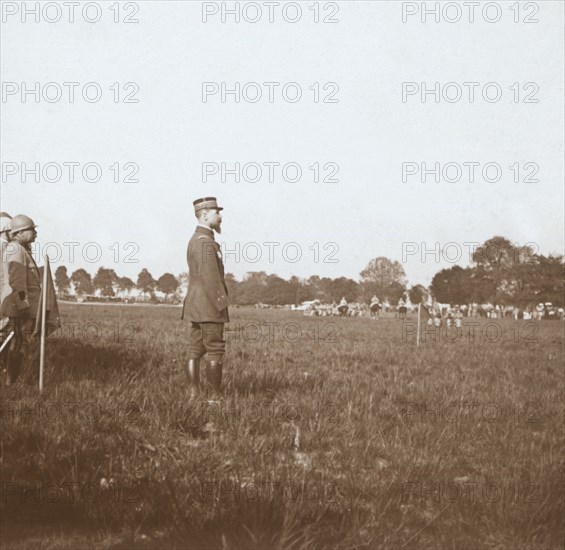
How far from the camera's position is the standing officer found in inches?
235

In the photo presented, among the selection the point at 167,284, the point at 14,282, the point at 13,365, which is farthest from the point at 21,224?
the point at 167,284

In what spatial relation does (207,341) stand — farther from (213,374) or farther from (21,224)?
(21,224)

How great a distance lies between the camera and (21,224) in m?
6.29

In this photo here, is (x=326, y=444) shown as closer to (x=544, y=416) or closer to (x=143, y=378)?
(x=143, y=378)

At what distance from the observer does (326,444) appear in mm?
4625

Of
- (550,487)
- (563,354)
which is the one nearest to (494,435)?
(550,487)

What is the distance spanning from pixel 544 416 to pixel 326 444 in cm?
302

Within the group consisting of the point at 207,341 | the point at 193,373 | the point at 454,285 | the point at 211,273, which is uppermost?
the point at 454,285

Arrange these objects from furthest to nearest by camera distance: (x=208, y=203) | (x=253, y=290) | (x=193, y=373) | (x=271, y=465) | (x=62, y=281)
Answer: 1. (x=253, y=290)
2. (x=62, y=281)
3. (x=208, y=203)
4. (x=193, y=373)
5. (x=271, y=465)

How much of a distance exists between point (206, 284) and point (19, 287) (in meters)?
2.06

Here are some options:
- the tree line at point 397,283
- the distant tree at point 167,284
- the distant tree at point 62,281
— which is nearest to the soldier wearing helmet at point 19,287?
the tree line at point 397,283

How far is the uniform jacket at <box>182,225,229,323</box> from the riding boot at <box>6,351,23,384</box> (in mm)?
1872

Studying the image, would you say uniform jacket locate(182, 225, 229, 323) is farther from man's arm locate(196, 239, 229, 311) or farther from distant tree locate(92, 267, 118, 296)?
distant tree locate(92, 267, 118, 296)

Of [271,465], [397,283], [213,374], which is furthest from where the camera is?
[397,283]
